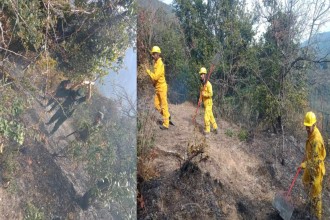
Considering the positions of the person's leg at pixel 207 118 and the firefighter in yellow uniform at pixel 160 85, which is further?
the person's leg at pixel 207 118

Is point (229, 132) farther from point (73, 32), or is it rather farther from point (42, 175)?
point (42, 175)

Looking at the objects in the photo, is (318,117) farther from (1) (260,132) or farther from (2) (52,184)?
(2) (52,184)

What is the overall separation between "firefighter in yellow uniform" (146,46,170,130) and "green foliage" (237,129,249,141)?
2.88ft

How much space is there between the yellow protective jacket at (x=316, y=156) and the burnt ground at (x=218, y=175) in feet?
1.20

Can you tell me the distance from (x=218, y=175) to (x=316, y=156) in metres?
1.04

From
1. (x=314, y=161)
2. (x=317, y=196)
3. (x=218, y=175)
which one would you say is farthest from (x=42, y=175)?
(x=317, y=196)

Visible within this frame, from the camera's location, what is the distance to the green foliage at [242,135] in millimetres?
5288

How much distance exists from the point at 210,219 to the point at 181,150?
871mm

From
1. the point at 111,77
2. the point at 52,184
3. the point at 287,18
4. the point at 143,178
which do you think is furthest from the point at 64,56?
the point at 287,18

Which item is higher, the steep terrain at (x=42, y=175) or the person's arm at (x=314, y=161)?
the steep terrain at (x=42, y=175)

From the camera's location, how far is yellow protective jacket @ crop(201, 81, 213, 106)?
5.33 m

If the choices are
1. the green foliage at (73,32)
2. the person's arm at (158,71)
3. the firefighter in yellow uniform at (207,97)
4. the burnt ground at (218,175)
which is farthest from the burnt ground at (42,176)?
the firefighter in yellow uniform at (207,97)

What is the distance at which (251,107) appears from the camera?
536 cm

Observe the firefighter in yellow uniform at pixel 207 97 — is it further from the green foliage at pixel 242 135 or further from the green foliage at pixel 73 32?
the green foliage at pixel 73 32
